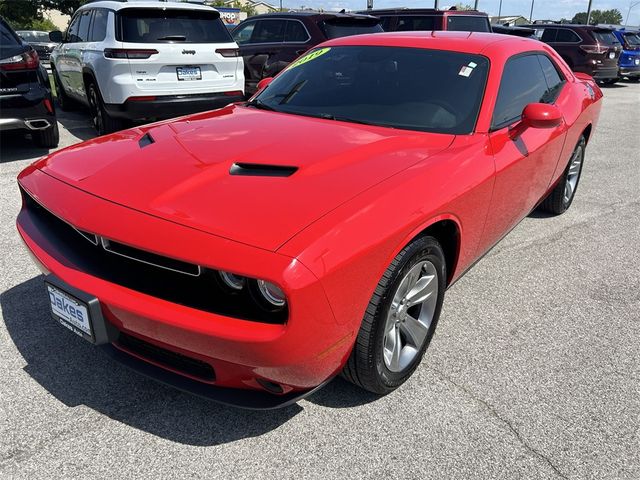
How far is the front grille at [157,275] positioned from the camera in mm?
1885

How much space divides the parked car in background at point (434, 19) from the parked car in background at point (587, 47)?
504 centimetres

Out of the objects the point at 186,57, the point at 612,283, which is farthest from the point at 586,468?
the point at 186,57

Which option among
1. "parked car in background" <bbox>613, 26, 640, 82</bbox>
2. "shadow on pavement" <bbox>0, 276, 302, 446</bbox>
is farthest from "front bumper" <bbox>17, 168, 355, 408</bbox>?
"parked car in background" <bbox>613, 26, 640, 82</bbox>

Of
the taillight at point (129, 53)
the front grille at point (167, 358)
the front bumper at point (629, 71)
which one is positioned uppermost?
the taillight at point (129, 53)

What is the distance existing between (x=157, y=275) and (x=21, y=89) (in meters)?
4.85

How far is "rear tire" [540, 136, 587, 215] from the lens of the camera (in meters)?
4.61

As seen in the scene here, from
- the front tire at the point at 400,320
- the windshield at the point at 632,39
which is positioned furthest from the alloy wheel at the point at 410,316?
the windshield at the point at 632,39

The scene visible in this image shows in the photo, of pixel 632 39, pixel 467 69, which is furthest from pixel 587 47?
pixel 467 69

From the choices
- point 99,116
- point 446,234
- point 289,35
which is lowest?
point 99,116

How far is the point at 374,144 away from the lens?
2613 millimetres

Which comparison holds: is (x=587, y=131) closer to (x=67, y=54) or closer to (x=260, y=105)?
(x=260, y=105)

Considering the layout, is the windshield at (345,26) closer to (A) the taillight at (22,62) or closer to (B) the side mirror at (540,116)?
(A) the taillight at (22,62)

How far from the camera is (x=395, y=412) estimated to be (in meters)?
2.35

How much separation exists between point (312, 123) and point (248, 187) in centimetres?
93
